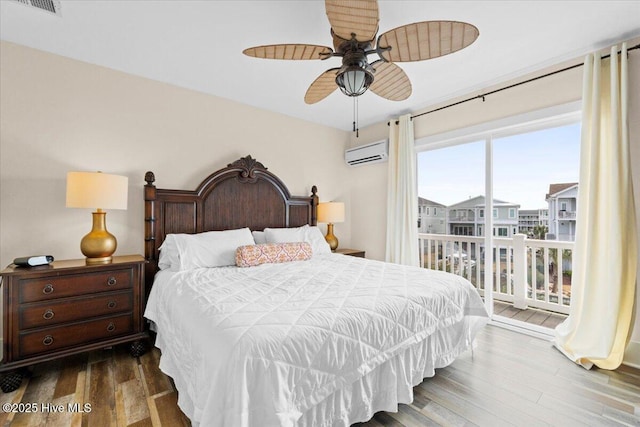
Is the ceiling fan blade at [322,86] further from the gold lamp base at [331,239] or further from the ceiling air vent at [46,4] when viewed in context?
the gold lamp base at [331,239]

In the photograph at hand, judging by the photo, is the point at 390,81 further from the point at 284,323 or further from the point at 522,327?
the point at 522,327

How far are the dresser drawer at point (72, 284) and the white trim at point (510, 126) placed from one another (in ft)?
11.4

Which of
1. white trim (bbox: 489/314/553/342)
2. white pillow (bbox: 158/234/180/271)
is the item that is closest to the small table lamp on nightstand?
white pillow (bbox: 158/234/180/271)

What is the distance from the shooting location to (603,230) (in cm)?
225

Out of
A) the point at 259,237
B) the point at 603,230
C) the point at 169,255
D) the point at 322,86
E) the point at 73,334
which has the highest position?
the point at 322,86

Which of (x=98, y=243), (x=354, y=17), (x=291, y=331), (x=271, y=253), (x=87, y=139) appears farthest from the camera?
(x=271, y=253)

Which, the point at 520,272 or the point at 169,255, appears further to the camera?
the point at 520,272

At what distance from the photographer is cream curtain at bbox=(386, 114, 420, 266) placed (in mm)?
3582

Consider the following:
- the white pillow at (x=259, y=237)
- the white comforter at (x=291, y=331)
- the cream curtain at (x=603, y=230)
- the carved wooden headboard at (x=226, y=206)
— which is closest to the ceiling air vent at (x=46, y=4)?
the carved wooden headboard at (x=226, y=206)

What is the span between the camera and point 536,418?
1.63 metres

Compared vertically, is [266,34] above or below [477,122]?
above

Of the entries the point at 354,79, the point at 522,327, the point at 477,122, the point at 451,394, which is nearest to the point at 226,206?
the point at 354,79

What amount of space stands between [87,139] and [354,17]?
2531 millimetres

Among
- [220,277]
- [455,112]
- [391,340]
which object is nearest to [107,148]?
[220,277]
